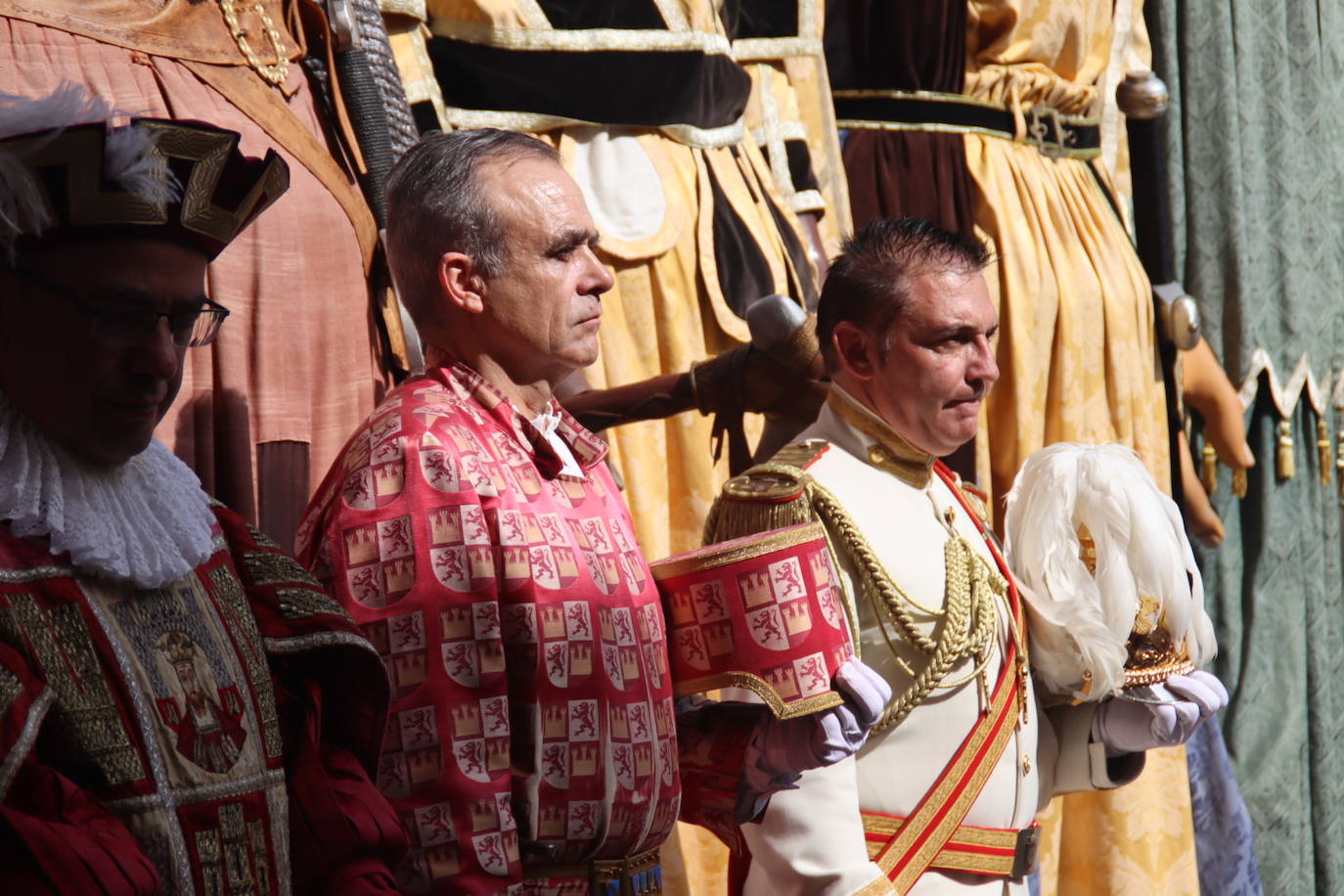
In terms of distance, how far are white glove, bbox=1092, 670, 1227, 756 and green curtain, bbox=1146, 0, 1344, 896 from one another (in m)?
2.58

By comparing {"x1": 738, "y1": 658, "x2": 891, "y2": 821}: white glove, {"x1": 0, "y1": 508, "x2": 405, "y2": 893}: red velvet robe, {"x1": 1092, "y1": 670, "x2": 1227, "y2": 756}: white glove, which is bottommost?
{"x1": 1092, "y1": 670, "x2": 1227, "y2": 756}: white glove

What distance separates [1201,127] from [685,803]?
11.7 ft

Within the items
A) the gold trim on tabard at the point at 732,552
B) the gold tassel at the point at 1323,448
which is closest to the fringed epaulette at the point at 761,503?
the gold trim on tabard at the point at 732,552

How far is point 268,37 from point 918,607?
122 centimetres

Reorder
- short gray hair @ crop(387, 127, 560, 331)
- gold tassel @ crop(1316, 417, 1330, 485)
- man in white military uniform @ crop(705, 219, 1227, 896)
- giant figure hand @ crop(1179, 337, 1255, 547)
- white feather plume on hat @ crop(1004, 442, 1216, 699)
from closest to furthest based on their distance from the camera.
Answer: short gray hair @ crop(387, 127, 560, 331)
man in white military uniform @ crop(705, 219, 1227, 896)
white feather plume on hat @ crop(1004, 442, 1216, 699)
giant figure hand @ crop(1179, 337, 1255, 547)
gold tassel @ crop(1316, 417, 1330, 485)

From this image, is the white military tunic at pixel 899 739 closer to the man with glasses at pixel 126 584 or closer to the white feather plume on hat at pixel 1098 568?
the white feather plume on hat at pixel 1098 568

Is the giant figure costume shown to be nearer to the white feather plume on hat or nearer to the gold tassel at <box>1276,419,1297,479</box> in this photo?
the white feather plume on hat

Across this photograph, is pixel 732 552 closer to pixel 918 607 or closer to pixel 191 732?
pixel 918 607

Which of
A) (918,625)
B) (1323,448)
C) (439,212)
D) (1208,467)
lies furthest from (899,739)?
(1323,448)

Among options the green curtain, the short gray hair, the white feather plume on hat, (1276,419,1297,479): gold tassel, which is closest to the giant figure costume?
the short gray hair

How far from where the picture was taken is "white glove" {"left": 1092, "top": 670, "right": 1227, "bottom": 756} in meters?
2.82

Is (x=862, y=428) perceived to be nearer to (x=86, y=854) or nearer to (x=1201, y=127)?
(x=86, y=854)

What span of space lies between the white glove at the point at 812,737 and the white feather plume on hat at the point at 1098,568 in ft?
1.81

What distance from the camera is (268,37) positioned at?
2.59 meters
